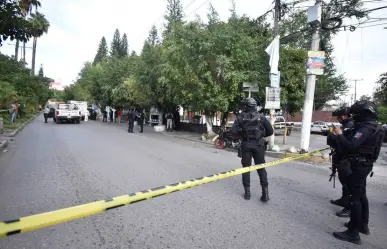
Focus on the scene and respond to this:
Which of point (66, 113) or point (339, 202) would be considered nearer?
point (339, 202)

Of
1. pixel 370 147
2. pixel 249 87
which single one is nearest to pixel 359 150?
pixel 370 147

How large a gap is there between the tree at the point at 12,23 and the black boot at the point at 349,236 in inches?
280

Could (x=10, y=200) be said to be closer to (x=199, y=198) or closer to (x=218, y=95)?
(x=199, y=198)

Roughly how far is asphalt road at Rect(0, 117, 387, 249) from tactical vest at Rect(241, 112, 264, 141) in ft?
3.83

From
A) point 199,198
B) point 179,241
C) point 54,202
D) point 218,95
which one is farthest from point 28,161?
point 218,95

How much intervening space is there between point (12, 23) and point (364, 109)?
6.76 m

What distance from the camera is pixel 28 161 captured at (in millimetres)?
9195

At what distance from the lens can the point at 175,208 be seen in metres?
5.02

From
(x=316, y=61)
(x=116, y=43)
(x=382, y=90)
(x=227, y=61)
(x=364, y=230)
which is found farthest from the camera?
(x=116, y=43)

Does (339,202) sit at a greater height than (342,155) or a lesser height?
lesser

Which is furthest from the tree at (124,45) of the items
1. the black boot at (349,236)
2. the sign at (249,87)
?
the black boot at (349,236)

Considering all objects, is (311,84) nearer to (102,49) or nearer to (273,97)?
(273,97)

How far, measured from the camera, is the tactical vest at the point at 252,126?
5.50 metres

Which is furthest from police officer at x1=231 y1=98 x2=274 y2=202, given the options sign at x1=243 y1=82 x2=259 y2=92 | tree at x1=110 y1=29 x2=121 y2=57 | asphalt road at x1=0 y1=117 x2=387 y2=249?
tree at x1=110 y1=29 x2=121 y2=57
